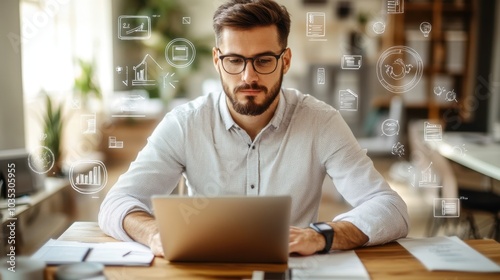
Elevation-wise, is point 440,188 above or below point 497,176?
below

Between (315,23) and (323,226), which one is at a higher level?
(315,23)

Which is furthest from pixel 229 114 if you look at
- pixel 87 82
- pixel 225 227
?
pixel 87 82

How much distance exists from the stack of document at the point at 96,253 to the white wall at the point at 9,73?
0.68m

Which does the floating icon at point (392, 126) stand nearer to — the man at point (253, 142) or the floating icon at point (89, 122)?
the man at point (253, 142)

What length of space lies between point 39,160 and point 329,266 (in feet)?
4.11

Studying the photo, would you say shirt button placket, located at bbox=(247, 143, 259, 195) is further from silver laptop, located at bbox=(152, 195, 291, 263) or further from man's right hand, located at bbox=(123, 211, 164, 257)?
silver laptop, located at bbox=(152, 195, 291, 263)

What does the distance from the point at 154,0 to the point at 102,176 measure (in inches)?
135

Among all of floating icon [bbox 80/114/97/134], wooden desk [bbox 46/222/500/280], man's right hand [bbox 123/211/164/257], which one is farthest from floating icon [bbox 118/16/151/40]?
wooden desk [bbox 46/222/500/280]

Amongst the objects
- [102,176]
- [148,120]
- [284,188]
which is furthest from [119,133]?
[284,188]

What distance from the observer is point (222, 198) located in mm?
1104

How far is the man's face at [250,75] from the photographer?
1.56 metres

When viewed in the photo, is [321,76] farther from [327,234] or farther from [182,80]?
[182,80]

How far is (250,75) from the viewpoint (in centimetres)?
157

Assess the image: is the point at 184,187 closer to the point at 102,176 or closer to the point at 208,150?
the point at 208,150
